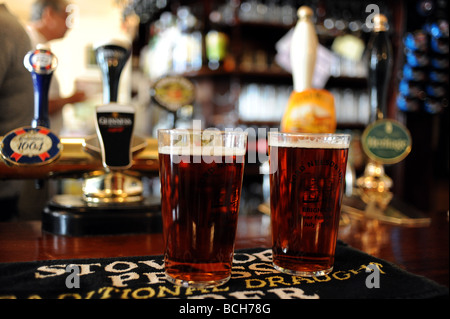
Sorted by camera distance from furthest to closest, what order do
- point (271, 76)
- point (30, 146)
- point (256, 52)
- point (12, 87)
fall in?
1. point (256, 52)
2. point (271, 76)
3. point (12, 87)
4. point (30, 146)

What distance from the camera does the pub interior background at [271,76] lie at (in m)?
3.36

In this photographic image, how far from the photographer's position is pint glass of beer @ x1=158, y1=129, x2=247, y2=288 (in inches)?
21.0

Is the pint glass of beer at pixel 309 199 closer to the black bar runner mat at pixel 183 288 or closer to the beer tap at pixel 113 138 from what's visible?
the black bar runner mat at pixel 183 288

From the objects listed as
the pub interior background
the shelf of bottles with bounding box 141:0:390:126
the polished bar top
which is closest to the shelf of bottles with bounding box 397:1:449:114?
the pub interior background

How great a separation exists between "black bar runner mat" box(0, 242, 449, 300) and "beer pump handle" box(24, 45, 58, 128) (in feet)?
1.15

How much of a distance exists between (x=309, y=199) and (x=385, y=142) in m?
0.64

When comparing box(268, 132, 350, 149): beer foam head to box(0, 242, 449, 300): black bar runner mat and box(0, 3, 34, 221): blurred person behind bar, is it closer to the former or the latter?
box(0, 242, 449, 300): black bar runner mat

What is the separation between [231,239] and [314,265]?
130 millimetres

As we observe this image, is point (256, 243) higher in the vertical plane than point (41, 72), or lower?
lower

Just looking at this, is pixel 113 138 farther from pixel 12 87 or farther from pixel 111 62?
pixel 12 87

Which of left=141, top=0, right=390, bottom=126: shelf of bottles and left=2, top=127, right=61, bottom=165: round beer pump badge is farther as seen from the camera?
left=141, top=0, right=390, bottom=126: shelf of bottles

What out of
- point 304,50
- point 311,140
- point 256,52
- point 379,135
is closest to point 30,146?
point 311,140

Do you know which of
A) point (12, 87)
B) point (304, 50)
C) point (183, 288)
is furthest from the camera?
point (12, 87)

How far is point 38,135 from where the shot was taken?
79 centimetres
